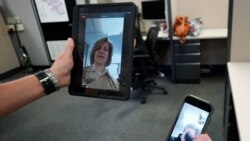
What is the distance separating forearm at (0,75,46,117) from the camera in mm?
779

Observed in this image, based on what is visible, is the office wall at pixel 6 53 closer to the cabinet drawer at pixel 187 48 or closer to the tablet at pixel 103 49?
the cabinet drawer at pixel 187 48

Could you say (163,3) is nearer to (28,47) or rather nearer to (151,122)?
(151,122)

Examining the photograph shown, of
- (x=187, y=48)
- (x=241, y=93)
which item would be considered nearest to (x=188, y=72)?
(x=187, y=48)

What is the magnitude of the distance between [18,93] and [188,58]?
2420 millimetres

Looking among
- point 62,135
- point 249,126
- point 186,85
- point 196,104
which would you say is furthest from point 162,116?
point 249,126

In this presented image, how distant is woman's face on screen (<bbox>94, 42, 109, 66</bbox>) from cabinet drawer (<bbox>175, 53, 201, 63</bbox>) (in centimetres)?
235

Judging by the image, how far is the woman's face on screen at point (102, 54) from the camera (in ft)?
2.33

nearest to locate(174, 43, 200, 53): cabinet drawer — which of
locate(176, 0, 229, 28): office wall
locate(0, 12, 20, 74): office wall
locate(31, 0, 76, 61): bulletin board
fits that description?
locate(176, 0, 229, 28): office wall

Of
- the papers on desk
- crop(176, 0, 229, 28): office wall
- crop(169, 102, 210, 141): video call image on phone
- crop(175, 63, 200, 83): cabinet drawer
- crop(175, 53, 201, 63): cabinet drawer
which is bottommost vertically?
crop(175, 63, 200, 83): cabinet drawer

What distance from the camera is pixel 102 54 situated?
72cm

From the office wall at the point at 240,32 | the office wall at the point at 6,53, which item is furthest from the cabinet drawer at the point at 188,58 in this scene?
the office wall at the point at 6,53

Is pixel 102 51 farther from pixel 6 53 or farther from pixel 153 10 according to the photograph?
pixel 6 53

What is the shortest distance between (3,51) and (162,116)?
321 cm

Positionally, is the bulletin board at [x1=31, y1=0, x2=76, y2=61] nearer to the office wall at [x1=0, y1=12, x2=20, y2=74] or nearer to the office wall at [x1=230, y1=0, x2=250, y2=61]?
the office wall at [x1=0, y1=12, x2=20, y2=74]
